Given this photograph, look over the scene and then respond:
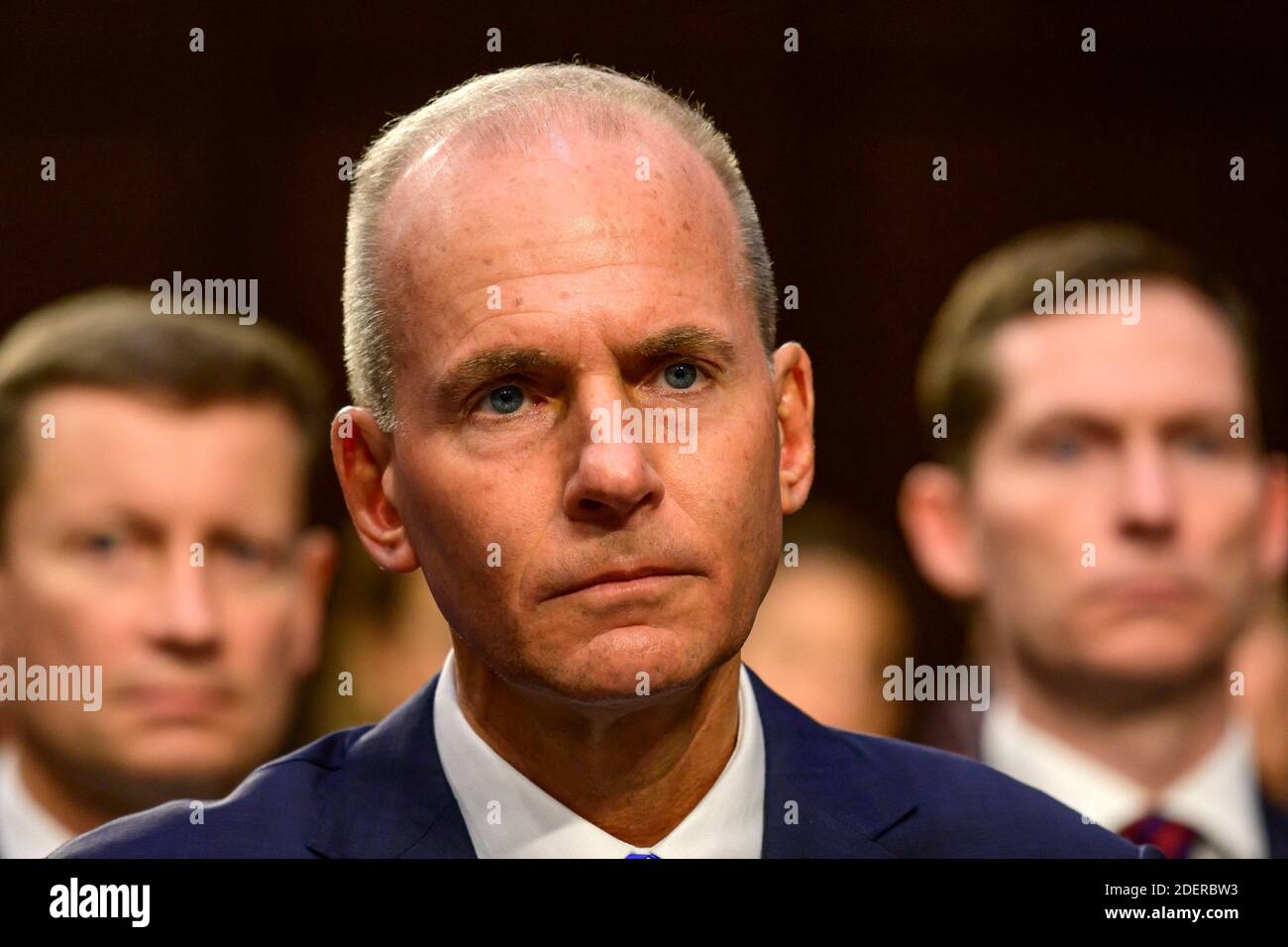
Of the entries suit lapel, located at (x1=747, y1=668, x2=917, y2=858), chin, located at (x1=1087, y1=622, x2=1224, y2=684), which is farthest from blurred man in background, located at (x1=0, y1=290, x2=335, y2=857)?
chin, located at (x1=1087, y1=622, x2=1224, y2=684)

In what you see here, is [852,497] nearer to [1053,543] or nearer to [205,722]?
[1053,543]

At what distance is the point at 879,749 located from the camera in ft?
10.1

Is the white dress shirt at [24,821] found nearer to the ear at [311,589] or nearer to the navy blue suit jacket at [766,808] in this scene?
the ear at [311,589]

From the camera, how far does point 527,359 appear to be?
2.63 m

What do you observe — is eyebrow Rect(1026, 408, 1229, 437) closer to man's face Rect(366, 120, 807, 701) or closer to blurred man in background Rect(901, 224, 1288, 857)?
blurred man in background Rect(901, 224, 1288, 857)

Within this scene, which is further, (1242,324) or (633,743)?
(1242,324)

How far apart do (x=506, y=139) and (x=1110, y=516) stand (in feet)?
7.72

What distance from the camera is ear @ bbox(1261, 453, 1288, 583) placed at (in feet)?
14.5

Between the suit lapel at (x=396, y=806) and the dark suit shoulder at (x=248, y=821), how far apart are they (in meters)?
0.04

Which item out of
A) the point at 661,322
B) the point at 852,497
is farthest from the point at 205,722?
the point at 661,322

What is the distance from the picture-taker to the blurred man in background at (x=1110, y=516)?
4445mm

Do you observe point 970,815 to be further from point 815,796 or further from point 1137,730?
point 1137,730

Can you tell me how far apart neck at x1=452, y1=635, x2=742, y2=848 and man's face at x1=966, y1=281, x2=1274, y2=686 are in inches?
77.7
